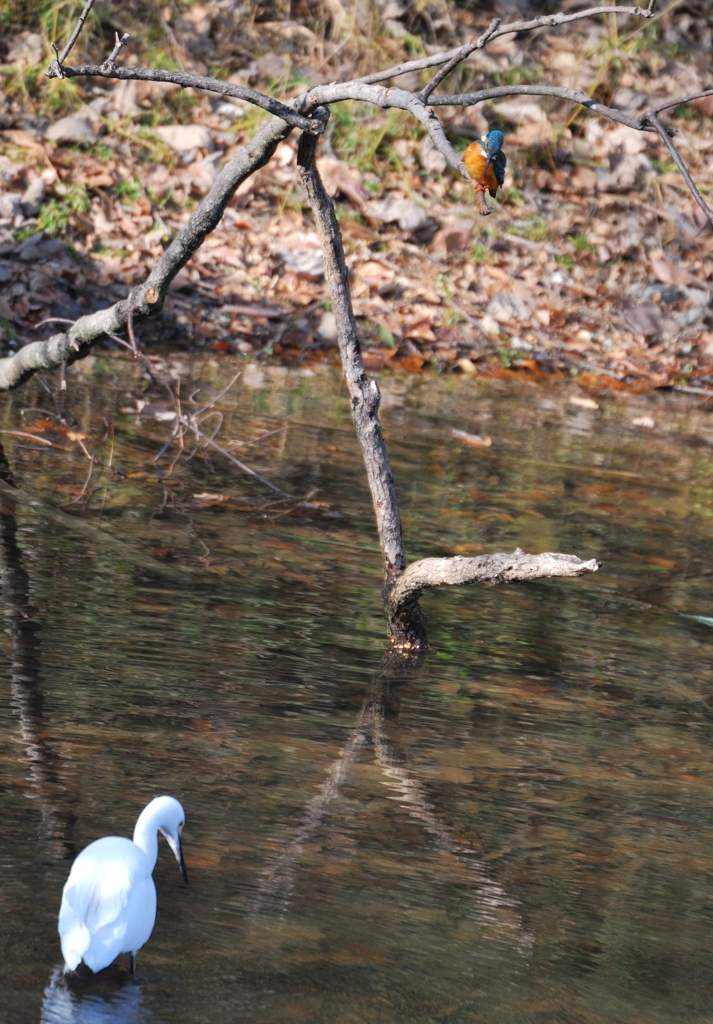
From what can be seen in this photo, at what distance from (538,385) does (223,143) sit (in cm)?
323

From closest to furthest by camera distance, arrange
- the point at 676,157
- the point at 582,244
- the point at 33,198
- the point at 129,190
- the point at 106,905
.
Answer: the point at 106,905, the point at 676,157, the point at 33,198, the point at 129,190, the point at 582,244

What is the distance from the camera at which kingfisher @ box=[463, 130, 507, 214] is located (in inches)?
126

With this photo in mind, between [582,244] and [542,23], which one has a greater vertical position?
[542,23]

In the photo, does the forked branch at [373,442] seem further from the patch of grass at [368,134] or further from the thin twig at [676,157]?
the patch of grass at [368,134]

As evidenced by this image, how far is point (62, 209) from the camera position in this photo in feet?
25.4

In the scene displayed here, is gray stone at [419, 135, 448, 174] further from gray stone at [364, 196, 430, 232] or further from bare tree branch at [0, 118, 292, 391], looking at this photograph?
bare tree branch at [0, 118, 292, 391]

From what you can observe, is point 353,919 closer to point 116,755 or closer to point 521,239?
point 116,755

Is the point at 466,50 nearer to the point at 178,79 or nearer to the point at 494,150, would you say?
the point at 494,150

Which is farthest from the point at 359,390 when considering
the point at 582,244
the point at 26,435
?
the point at 582,244

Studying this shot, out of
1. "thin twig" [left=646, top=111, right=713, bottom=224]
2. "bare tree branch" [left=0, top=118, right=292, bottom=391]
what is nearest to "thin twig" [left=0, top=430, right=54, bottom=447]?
"bare tree branch" [left=0, top=118, right=292, bottom=391]

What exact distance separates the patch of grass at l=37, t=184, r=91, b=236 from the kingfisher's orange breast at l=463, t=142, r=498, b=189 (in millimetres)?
4909

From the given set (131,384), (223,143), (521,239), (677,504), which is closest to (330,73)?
(223,143)

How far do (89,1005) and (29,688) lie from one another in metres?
1.20

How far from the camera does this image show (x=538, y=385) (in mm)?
7336
